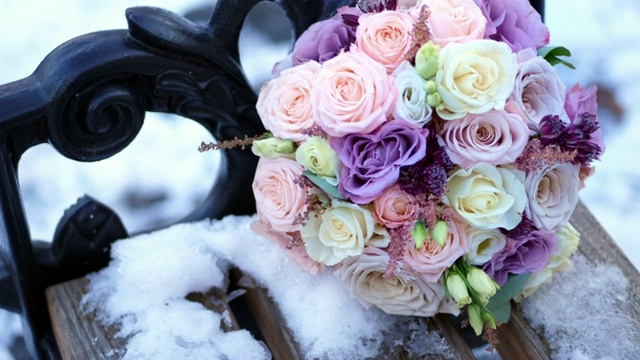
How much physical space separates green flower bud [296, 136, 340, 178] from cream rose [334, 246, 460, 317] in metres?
0.12

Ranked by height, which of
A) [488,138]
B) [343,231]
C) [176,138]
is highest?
[488,138]

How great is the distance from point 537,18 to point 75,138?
0.63 m

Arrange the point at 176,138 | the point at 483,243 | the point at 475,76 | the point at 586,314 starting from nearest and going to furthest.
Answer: the point at 475,76, the point at 483,243, the point at 586,314, the point at 176,138

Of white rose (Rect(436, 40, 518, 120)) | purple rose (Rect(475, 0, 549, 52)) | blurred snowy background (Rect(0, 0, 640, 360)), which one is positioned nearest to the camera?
white rose (Rect(436, 40, 518, 120))

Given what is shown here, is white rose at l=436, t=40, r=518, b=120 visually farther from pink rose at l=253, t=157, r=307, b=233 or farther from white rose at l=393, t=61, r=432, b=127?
pink rose at l=253, t=157, r=307, b=233

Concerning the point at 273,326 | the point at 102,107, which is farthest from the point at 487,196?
the point at 102,107

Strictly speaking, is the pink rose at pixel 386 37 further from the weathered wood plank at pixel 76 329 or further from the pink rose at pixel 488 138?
the weathered wood plank at pixel 76 329

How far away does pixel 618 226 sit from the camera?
2.04m

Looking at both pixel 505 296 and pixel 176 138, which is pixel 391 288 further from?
pixel 176 138

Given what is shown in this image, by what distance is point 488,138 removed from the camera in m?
0.97

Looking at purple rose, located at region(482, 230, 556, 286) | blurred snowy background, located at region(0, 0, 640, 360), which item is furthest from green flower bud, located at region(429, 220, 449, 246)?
blurred snowy background, located at region(0, 0, 640, 360)

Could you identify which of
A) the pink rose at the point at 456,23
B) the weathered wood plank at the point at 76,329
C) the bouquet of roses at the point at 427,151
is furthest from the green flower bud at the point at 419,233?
the weathered wood plank at the point at 76,329

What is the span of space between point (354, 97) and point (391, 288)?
27 cm

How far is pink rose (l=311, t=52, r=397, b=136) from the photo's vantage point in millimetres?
953
